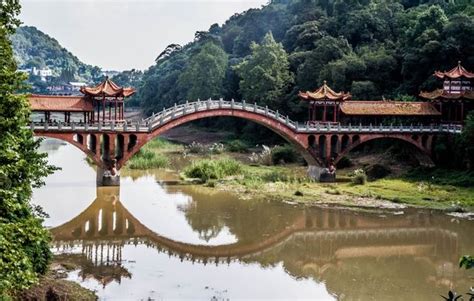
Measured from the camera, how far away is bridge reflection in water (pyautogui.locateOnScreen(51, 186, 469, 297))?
74.9 feet

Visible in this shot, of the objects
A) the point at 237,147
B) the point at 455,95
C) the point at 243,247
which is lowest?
the point at 243,247

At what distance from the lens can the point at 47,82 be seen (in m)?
176

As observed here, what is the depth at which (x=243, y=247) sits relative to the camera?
26.9 meters

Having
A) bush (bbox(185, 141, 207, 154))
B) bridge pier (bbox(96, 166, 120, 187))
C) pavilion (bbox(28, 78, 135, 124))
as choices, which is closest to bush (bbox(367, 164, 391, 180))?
bridge pier (bbox(96, 166, 120, 187))

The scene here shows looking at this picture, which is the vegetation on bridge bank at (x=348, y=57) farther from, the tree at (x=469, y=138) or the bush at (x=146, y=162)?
the bush at (x=146, y=162)

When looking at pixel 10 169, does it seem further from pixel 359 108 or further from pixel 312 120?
pixel 359 108

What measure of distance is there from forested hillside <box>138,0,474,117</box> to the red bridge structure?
491 centimetres

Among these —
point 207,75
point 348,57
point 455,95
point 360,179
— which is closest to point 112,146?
point 360,179

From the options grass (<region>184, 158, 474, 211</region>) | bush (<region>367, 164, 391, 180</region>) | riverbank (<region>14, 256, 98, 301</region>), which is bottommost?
riverbank (<region>14, 256, 98, 301</region>)

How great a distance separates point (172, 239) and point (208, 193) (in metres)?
10.6

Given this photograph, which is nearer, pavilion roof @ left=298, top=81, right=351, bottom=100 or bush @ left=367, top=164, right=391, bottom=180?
pavilion roof @ left=298, top=81, right=351, bottom=100

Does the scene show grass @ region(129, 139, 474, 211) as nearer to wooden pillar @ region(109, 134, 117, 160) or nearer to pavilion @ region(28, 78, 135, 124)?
wooden pillar @ region(109, 134, 117, 160)

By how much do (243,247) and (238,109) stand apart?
17660mm

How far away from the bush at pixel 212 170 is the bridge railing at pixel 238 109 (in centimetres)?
389
